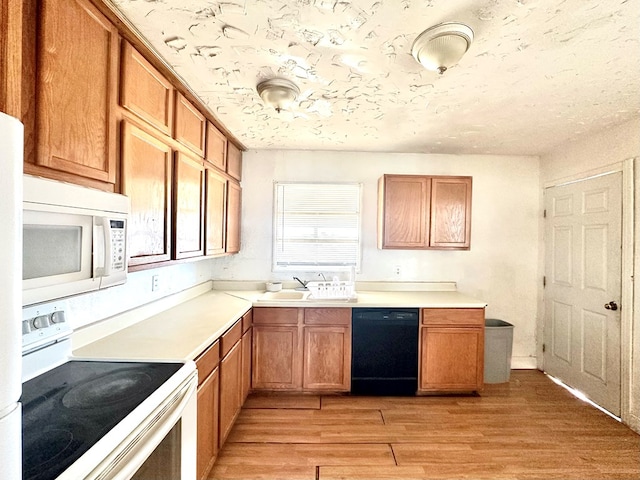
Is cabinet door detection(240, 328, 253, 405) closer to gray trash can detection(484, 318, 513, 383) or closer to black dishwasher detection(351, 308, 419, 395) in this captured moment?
black dishwasher detection(351, 308, 419, 395)

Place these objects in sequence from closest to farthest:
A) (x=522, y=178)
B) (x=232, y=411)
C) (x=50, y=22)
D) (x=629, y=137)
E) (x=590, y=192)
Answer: (x=50, y=22)
(x=232, y=411)
(x=629, y=137)
(x=590, y=192)
(x=522, y=178)

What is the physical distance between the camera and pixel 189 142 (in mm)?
1997

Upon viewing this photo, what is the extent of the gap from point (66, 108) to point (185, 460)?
1.40m

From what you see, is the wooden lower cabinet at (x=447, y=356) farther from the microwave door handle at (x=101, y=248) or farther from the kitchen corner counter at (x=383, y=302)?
the microwave door handle at (x=101, y=248)

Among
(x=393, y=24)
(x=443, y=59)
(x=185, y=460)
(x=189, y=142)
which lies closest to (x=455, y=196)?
(x=443, y=59)

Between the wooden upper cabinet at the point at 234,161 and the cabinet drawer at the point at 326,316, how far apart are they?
152 cm

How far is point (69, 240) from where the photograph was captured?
0.91 metres

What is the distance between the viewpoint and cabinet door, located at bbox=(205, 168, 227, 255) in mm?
2342

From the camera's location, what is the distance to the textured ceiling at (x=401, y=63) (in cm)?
125

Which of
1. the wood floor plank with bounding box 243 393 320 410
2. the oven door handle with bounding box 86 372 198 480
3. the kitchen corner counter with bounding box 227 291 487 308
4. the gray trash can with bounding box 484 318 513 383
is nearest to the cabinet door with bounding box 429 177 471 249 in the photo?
the kitchen corner counter with bounding box 227 291 487 308

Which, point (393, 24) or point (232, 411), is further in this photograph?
point (232, 411)

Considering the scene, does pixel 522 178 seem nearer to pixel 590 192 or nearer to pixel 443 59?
pixel 590 192

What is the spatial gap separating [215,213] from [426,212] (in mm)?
1979

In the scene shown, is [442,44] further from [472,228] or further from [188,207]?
[472,228]
